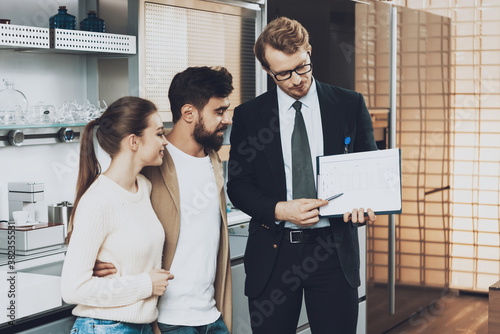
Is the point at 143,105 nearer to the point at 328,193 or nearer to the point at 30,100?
the point at 328,193

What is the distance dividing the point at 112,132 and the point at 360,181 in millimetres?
795

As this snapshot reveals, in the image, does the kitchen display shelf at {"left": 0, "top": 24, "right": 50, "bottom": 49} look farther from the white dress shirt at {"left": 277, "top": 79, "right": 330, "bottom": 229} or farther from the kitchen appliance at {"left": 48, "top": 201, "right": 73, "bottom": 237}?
the white dress shirt at {"left": 277, "top": 79, "right": 330, "bottom": 229}

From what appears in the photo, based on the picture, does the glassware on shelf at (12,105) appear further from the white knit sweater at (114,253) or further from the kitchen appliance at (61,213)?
the white knit sweater at (114,253)

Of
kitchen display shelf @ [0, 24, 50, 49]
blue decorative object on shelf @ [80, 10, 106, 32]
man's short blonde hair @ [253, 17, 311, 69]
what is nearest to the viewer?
man's short blonde hair @ [253, 17, 311, 69]

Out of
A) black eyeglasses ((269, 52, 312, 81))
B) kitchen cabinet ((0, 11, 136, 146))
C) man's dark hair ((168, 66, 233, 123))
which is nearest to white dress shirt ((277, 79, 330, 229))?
black eyeglasses ((269, 52, 312, 81))

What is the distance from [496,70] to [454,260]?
61.2 inches

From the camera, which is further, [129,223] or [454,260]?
[454,260]

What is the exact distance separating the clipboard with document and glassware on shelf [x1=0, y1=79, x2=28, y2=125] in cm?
112

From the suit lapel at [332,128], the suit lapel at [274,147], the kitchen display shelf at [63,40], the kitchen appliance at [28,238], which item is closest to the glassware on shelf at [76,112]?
the kitchen display shelf at [63,40]

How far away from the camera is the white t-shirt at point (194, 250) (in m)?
1.93

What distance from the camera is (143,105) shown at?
183 cm

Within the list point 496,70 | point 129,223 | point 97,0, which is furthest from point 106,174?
point 496,70

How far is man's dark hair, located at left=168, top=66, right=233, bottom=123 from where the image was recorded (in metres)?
2.01

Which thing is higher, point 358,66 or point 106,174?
point 358,66
